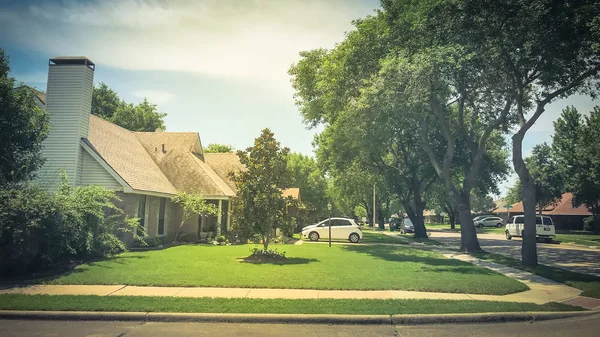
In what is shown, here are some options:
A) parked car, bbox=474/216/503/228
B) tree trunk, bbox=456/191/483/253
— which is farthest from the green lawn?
parked car, bbox=474/216/503/228

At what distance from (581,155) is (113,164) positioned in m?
44.1

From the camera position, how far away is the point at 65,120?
17.9 metres

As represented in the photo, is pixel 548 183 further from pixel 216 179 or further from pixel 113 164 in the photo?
pixel 113 164

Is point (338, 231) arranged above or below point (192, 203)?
below

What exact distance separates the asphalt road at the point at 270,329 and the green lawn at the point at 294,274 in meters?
2.70

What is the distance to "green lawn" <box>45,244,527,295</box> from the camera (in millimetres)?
10117

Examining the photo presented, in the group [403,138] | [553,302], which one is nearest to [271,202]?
[553,302]

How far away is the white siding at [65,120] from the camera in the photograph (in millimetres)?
17750

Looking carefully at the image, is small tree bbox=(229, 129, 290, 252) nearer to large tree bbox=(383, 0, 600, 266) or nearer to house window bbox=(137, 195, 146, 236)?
house window bbox=(137, 195, 146, 236)

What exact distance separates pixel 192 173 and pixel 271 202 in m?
10.8

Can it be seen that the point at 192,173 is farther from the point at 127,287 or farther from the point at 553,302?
the point at 553,302

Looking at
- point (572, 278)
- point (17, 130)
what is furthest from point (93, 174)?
point (572, 278)

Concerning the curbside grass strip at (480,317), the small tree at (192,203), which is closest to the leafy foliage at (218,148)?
the small tree at (192,203)

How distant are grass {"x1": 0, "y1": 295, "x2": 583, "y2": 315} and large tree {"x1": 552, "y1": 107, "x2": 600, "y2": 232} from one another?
35.6 metres
